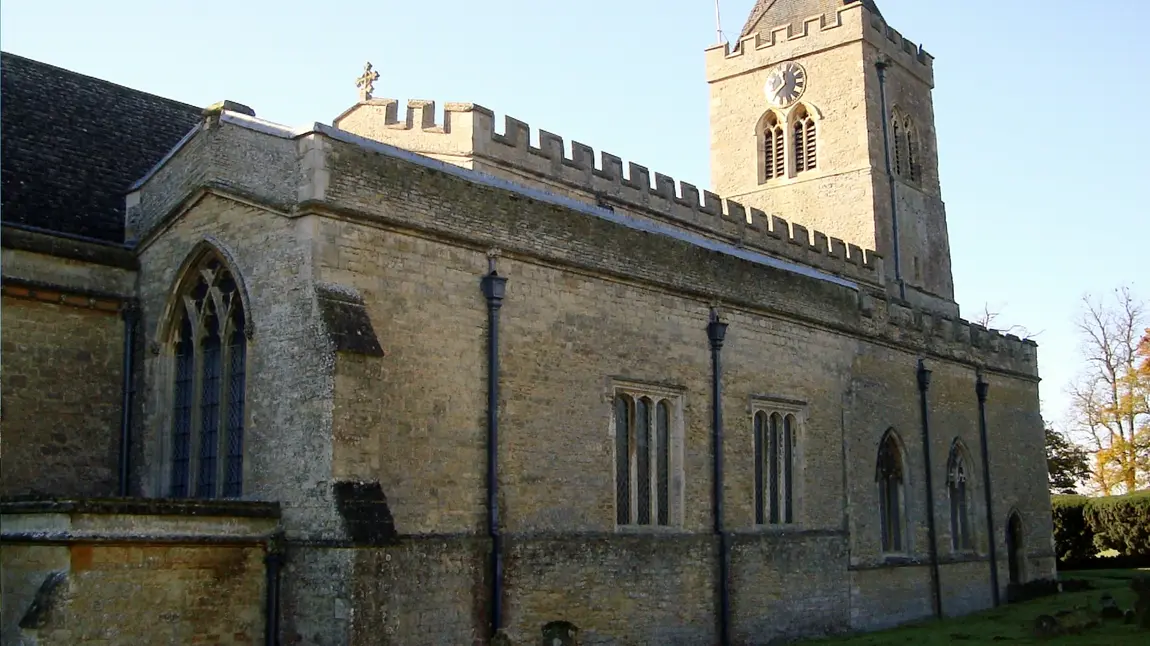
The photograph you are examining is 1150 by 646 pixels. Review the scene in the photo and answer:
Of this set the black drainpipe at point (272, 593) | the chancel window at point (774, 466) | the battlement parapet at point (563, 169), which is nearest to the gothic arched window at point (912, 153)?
the battlement parapet at point (563, 169)

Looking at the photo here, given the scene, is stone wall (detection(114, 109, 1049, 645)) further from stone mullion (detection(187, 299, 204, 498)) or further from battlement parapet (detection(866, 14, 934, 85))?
Result: battlement parapet (detection(866, 14, 934, 85))

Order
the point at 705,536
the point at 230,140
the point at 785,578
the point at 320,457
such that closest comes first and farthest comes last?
the point at 320,457
the point at 230,140
the point at 705,536
the point at 785,578

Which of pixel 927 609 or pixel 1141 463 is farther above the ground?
pixel 1141 463

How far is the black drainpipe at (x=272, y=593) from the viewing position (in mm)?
11891

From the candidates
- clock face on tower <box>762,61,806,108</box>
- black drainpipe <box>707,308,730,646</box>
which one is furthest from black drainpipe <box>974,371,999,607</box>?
clock face on tower <box>762,61,806,108</box>

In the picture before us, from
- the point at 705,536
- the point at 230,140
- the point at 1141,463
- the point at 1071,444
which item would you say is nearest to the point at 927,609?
the point at 705,536

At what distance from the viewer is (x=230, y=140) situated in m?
13.4

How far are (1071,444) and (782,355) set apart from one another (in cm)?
3199

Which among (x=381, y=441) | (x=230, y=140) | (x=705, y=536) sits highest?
(x=230, y=140)

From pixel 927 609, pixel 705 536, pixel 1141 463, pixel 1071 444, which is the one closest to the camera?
pixel 705 536

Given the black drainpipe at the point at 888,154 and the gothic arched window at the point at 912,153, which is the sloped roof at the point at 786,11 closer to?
the black drainpipe at the point at 888,154

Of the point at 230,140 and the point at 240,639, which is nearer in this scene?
the point at 240,639

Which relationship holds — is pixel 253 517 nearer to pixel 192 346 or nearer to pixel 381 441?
pixel 381 441

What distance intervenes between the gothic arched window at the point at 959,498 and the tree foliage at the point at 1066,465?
23.4 meters
